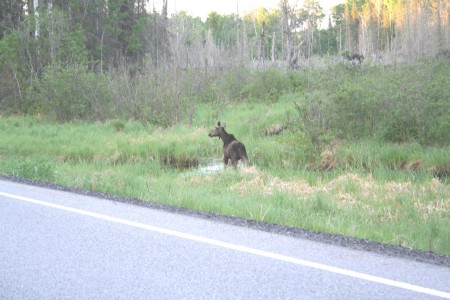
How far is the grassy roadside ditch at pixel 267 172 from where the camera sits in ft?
28.1

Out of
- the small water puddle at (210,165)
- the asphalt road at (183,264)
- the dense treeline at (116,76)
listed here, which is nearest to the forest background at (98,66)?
the dense treeline at (116,76)

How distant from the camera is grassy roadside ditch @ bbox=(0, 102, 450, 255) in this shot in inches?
338

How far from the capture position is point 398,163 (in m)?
14.2

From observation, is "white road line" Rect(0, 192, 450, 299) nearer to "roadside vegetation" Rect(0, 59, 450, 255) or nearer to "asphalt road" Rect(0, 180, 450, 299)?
"asphalt road" Rect(0, 180, 450, 299)

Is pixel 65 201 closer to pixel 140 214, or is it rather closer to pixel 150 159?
pixel 140 214

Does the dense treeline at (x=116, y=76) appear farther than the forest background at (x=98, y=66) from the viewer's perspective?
No

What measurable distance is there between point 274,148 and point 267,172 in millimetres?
2716

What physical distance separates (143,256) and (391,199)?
5.74m

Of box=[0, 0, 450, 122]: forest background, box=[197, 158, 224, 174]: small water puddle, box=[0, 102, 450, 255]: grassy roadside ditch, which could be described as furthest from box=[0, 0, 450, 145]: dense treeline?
box=[197, 158, 224, 174]: small water puddle

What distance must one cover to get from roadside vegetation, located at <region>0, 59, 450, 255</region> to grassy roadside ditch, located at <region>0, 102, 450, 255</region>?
0.04 meters

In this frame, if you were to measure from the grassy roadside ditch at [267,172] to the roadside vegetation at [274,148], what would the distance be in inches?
1.6

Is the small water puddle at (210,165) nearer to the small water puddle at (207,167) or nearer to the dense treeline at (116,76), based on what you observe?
the small water puddle at (207,167)

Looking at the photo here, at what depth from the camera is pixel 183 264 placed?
5.65m

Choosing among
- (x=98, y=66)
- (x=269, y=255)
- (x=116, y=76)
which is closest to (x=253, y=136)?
(x=116, y=76)
